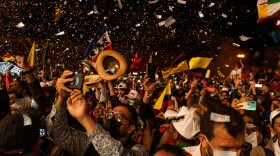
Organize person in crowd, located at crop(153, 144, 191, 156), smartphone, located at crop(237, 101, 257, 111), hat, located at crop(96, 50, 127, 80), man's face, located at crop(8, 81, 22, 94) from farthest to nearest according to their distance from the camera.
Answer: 1. man's face, located at crop(8, 81, 22, 94)
2. smartphone, located at crop(237, 101, 257, 111)
3. hat, located at crop(96, 50, 127, 80)
4. person in crowd, located at crop(153, 144, 191, 156)

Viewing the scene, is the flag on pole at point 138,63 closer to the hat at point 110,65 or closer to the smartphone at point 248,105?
the smartphone at point 248,105

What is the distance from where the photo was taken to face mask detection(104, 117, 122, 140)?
10.8ft

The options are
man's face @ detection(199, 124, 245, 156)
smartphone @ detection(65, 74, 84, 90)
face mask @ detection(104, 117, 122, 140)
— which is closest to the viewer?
smartphone @ detection(65, 74, 84, 90)

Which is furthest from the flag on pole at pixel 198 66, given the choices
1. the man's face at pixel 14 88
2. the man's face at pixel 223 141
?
the man's face at pixel 223 141

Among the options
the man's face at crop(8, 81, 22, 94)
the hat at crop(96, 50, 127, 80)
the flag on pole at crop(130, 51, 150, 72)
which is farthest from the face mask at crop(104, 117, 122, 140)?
the flag on pole at crop(130, 51, 150, 72)

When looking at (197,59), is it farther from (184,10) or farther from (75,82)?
(184,10)

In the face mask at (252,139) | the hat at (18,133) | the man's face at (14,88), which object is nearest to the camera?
the hat at (18,133)

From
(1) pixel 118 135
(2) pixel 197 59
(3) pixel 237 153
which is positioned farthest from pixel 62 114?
(2) pixel 197 59

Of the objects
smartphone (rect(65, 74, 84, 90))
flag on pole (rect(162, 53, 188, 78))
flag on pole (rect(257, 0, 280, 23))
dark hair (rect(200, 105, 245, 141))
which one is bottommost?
dark hair (rect(200, 105, 245, 141))

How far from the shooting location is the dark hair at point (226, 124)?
112 inches

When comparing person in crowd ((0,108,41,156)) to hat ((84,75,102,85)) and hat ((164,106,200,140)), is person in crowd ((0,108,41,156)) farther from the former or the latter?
hat ((164,106,200,140))

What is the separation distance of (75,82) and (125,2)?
23.3 m

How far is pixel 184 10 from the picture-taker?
26.5m

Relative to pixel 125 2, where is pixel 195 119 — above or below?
below
